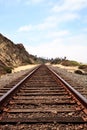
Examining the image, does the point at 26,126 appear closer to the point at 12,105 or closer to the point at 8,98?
the point at 12,105

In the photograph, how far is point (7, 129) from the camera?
4695 mm

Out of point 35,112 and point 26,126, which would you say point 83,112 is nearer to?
point 35,112

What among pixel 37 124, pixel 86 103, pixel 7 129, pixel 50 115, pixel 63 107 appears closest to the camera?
pixel 7 129

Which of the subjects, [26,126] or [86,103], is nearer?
[26,126]

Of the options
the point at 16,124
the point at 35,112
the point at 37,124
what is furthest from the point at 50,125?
the point at 35,112

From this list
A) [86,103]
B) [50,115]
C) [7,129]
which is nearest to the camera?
[7,129]

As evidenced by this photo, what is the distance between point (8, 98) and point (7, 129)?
273 cm

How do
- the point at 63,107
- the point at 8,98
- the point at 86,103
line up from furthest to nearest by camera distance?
the point at 8,98, the point at 63,107, the point at 86,103

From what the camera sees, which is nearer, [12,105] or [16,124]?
[16,124]

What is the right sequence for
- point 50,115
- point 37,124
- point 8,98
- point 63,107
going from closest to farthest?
point 37,124 < point 50,115 < point 63,107 < point 8,98

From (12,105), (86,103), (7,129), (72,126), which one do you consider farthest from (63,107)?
(7,129)

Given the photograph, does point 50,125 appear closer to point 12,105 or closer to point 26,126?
point 26,126

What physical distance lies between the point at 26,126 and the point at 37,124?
0.70 feet

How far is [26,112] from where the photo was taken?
5914 millimetres
